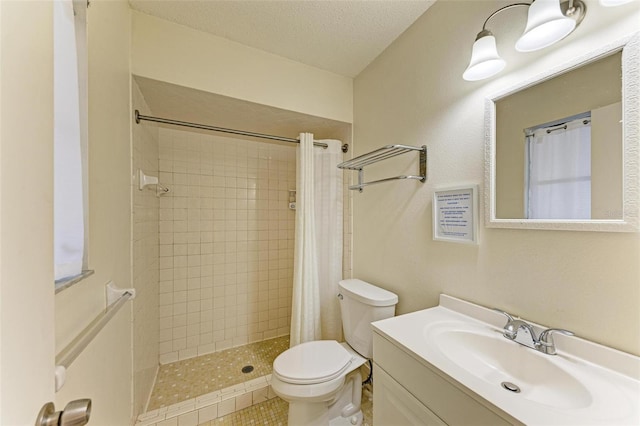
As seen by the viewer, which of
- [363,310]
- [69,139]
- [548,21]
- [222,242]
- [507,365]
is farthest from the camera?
[222,242]

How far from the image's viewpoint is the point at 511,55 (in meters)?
0.94

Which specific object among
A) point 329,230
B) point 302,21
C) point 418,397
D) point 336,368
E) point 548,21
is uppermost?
point 302,21

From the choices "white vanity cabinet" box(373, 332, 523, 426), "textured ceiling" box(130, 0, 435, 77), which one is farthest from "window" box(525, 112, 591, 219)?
"textured ceiling" box(130, 0, 435, 77)

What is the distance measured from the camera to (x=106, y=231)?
2.94 ft

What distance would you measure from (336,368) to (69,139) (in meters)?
1.40

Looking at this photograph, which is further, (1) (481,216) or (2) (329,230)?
(2) (329,230)

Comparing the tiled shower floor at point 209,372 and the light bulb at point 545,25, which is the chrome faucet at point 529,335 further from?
the tiled shower floor at point 209,372

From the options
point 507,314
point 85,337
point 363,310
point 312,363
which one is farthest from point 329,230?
point 85,337

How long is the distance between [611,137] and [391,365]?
1010 millimetres

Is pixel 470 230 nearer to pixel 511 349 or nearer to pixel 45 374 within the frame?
pixel 511 349

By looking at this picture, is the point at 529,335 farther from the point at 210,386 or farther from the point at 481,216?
the point at 210,386

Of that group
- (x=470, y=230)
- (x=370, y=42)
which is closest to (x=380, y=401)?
(x=470, y=230)

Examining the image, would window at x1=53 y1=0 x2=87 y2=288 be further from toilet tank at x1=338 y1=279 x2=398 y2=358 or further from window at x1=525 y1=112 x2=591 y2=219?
window at x1=525 y1=112 x2=591 y2=219

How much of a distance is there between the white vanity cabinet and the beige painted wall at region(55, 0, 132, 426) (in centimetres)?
97
